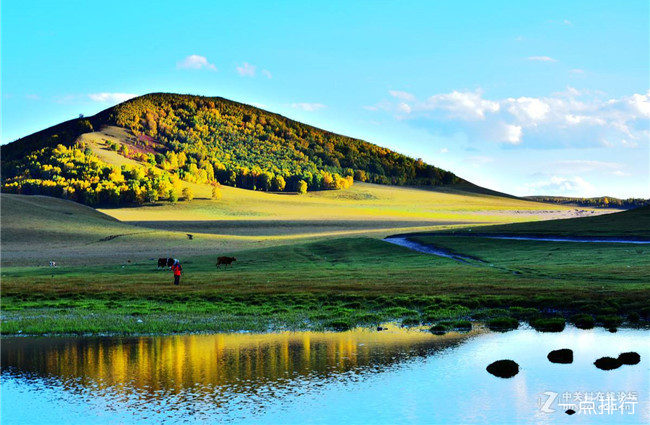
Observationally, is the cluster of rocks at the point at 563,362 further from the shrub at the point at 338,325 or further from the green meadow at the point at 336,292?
the shrub at the point at 338,325

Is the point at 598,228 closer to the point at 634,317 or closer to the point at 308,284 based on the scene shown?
the point at 308,284

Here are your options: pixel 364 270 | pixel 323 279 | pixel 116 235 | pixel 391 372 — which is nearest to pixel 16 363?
pixel 391 372

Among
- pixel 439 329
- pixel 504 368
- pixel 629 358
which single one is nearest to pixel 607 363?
pixel 629 358

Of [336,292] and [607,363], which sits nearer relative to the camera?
[607,363]

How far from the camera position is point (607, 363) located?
73.2 feet

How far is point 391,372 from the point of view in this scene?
21656mm

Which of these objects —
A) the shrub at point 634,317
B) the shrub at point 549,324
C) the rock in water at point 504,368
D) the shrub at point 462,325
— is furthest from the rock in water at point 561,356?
the shrub at point 634,317

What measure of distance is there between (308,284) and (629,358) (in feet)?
95.3

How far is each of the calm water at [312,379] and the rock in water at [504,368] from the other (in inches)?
12.8

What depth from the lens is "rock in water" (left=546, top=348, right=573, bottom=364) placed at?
23047 mm

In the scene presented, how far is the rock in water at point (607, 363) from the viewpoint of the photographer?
2198 cm

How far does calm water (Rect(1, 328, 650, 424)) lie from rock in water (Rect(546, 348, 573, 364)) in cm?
28

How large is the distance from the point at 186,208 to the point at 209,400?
581ft

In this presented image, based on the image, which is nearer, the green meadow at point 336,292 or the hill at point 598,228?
the green meadow at point 336,292
